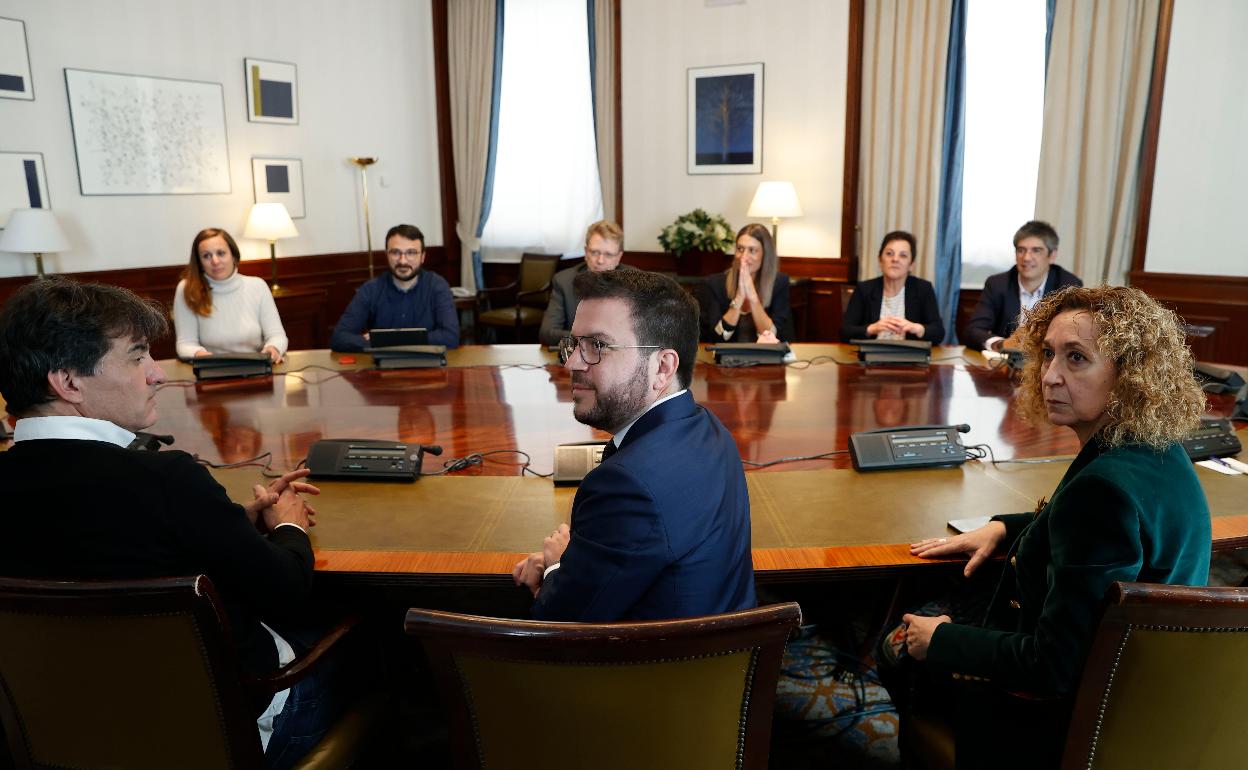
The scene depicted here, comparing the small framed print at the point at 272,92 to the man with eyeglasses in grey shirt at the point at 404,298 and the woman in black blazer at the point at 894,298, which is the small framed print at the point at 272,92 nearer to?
the man with eyeglasses in grey shirt at the point at 404,298

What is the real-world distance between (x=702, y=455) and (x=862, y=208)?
5.21 meters

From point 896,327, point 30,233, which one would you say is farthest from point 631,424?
point 30,233

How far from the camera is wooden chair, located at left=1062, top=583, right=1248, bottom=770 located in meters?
1.13

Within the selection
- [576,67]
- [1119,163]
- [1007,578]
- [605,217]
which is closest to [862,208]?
[1119,163]

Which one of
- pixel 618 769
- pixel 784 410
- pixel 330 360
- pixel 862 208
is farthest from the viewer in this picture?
pixel 862 208

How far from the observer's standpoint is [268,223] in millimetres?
5840

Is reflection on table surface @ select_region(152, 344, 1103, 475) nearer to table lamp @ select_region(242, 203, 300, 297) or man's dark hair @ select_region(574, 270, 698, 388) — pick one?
man's dark hair @ select_region(574, 270, 698, 388)

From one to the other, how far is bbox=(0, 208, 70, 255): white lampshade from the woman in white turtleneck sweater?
4.23 ft

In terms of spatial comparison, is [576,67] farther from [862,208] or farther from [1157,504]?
[1157,504]

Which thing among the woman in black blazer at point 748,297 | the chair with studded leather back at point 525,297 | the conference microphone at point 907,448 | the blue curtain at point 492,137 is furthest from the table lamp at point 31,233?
the conference microphone at point 907,448

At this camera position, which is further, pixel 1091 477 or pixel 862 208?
pixel 862 208

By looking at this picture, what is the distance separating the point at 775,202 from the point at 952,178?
1.19 m

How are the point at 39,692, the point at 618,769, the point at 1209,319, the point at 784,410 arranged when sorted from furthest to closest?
the point at 1209,319
the point at 784,410
the point at 39,692
the point at 618,769

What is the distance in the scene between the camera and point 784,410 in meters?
2.89
